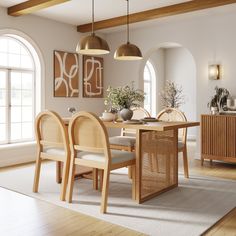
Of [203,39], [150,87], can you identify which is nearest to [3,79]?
[203,39]

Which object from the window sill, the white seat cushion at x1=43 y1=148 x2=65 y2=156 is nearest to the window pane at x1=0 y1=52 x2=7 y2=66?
the window sill

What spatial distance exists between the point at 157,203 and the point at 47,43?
12.0 feet

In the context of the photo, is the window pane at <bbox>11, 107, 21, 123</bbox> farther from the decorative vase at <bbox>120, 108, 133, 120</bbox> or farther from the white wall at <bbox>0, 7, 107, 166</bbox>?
the decorative vase at <bbox>120, 108, 133, 120</bbox>

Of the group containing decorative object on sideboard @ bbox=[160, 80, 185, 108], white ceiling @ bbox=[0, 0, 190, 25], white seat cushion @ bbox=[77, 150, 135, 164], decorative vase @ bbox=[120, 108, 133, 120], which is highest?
white ceiling @ bbox=[0, 0, 190, 25]

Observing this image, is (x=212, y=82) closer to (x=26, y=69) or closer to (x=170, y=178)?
(x=170, y=178)

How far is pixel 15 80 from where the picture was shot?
535 centimetres

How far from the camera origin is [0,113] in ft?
16.9

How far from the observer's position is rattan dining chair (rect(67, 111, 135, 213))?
2789 millimetres

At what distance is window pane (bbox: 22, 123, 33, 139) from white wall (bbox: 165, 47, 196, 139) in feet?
13.9

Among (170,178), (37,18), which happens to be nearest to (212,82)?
(170,178)

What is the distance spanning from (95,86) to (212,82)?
239 centimetres

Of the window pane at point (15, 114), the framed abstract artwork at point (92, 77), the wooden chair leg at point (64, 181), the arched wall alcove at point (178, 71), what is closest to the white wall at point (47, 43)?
the framed abstract artwork at point (92, 77)

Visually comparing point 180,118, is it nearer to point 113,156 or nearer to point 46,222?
point 113,156

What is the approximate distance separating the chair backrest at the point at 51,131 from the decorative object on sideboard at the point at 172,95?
5102 millimetres
